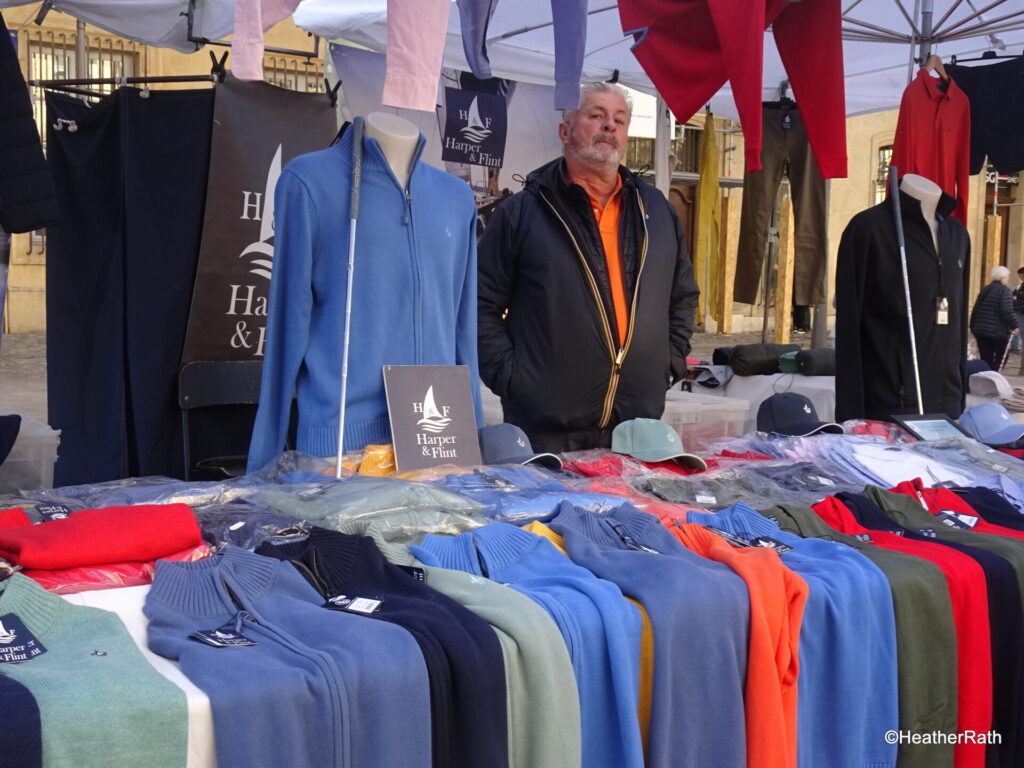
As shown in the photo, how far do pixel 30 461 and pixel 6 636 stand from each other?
7.85ft

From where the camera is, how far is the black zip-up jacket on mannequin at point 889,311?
3998 millimetres

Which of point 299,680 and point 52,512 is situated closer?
point 299,680

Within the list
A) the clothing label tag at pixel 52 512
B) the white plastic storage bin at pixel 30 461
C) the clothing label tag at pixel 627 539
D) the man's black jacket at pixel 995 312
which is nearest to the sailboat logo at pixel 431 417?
the clothing label tag at pixel 627 539

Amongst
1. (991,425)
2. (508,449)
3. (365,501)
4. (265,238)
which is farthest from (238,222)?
(991,425)

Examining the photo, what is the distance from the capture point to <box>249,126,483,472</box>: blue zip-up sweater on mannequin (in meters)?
2.53

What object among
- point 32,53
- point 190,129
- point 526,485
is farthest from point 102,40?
A: point 526,485

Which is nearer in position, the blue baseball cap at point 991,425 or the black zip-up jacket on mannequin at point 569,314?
the blue baseball cap at point 991,425

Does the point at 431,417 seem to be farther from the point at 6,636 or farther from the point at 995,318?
the point at 995,318

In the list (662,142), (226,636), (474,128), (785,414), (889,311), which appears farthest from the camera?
(662,142)

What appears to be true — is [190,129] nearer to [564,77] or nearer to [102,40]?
[564,77]

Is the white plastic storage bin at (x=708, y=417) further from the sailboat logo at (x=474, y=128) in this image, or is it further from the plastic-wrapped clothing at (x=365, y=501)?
the sailboat logo at (x=474, y=128)

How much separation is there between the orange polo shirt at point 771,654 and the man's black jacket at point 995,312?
34.1ft

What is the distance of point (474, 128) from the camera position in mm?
5945

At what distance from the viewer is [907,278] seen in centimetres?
396
